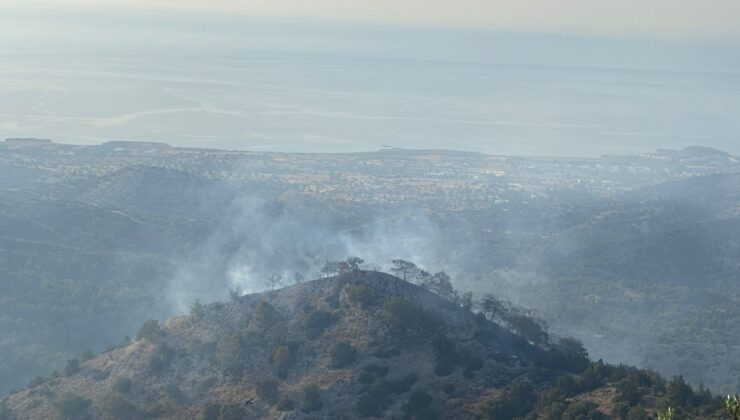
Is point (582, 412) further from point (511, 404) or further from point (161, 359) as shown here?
point (161, 359)

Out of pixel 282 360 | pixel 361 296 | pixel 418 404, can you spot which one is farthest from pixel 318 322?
pixel 418 404

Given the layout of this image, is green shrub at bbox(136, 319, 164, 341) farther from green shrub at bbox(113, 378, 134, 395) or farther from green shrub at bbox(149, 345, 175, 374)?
green shrub at bbox(113, 378, 134, 395)

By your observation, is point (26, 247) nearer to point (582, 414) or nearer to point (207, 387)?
point (207, 387)

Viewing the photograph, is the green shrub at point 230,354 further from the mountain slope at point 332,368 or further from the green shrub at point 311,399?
the green shrub at point 311,399

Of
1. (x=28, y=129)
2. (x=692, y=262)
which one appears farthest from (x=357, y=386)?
(x=28, y=129)

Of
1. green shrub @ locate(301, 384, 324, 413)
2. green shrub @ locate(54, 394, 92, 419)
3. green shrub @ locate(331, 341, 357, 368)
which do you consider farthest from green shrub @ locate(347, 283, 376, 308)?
green shrub @ locate(54, 394, 92, 419)

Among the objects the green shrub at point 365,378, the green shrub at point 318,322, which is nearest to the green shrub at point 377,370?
the green shrub at point 365,378
